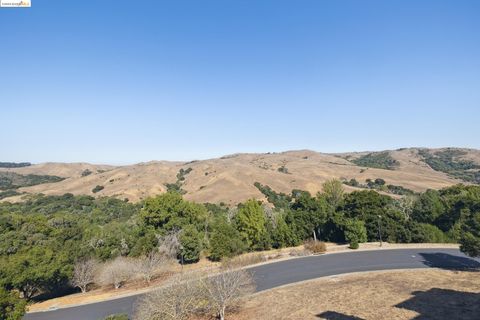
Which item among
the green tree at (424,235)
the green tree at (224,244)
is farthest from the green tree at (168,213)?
the green tree at (424,235)

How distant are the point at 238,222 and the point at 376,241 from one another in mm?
20242

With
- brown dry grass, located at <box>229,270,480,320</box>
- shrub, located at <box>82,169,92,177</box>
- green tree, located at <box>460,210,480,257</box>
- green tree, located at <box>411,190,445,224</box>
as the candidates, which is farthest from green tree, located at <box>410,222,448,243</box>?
shrub, located at <box>82,169,92,177</box>

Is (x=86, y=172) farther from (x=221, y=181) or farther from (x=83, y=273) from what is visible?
(x=83, y=273)

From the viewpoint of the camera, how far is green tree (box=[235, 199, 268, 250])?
4675cm

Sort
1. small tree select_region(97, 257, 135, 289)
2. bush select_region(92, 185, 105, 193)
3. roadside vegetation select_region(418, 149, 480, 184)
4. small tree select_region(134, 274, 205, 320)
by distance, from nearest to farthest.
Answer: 1. small tree select_region(134, 274, 205, 320)
2. small tree select_region(97, 257, 135, 289)
3. bush select_region(92, 185, 105, 193)
4. roadside vegetation select_region(418, 149, 480, 184)

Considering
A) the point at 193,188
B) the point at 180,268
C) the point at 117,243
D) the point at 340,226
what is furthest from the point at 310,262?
the point at 193,188

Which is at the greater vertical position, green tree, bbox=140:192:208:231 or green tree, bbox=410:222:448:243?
green tree, bbox=140:192:208:231

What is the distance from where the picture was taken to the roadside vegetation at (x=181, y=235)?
Answer: 34344 millimetres

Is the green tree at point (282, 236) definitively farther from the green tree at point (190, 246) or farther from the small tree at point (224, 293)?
the small tree at point (224, 293)

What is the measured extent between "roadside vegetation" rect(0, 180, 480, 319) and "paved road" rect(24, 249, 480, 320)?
109 inches

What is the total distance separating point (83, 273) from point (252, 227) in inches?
892

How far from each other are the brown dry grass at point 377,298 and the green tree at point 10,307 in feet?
46.8

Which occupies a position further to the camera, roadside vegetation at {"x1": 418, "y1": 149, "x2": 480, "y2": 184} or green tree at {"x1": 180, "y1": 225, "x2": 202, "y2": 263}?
roadside vegetation at {"x1": 418, "y1": 149, "x2": 480, "y2": 184}

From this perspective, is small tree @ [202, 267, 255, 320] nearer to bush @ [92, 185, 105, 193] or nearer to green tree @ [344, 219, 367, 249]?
green tree @ [344, 219, 367, 249]
